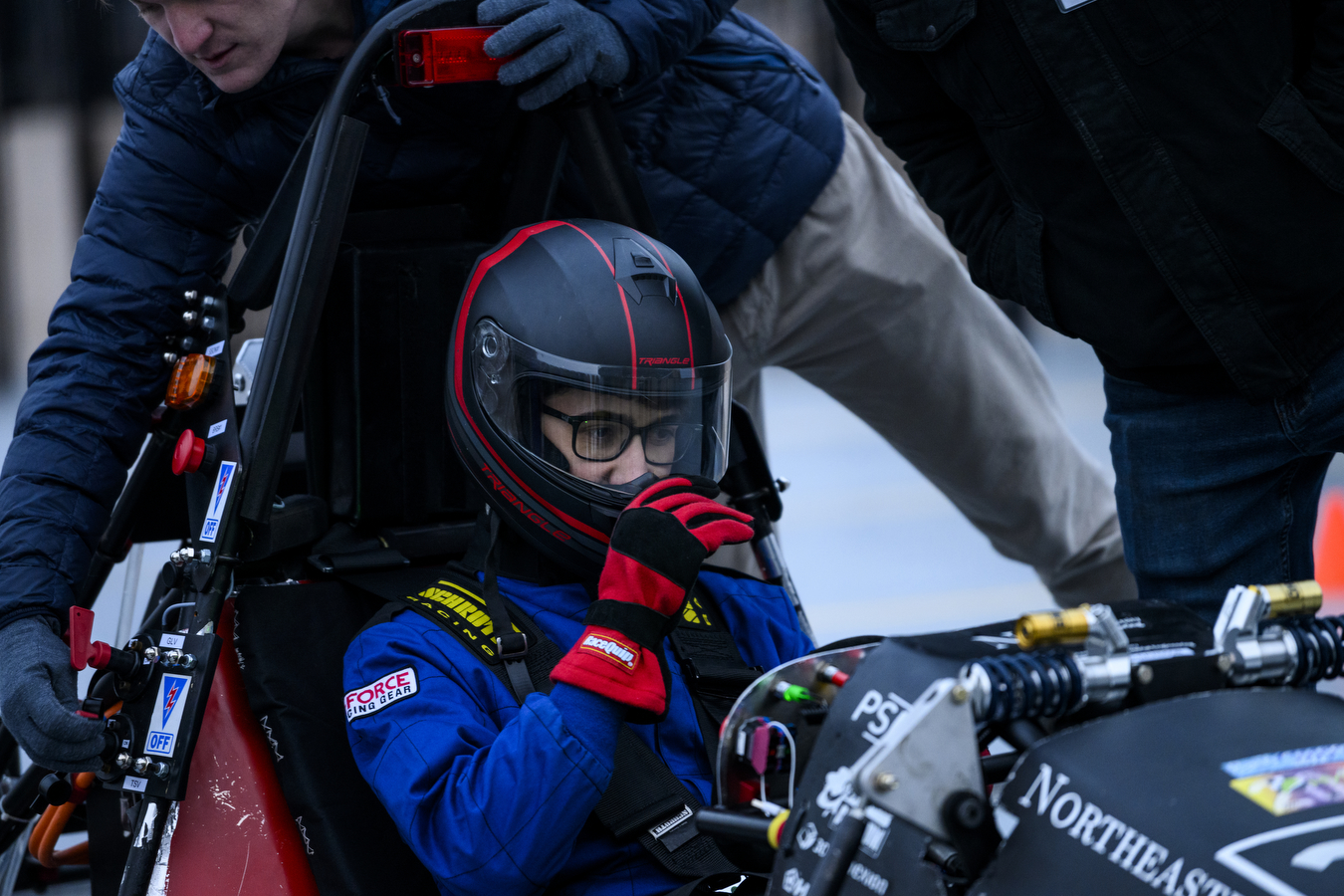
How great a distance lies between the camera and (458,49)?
2252 millimetres

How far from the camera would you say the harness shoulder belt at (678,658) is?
6.33ft

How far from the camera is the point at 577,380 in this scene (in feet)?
6.88

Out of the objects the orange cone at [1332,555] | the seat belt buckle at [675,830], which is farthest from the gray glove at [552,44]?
the orange cone at [1332,555]

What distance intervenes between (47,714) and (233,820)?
30 centimetres

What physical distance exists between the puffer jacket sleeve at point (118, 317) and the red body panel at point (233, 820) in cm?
35

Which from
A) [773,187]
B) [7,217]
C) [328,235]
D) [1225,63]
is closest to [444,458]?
[328,235]

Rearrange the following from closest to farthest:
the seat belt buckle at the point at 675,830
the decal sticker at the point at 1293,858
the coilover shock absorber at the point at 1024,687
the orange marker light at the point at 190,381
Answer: the decal sticker at the point at 1293,858 → the coilover shock absorber at the point at 1024,687 → the seat belt buckle at the point at 675,830 → the orange marker light at the point at 190,381

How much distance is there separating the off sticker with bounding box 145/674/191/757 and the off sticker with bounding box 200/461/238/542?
0.21m

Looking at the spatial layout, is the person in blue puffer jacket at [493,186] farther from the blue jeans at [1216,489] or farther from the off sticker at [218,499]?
the blue jeans at [1216,489]

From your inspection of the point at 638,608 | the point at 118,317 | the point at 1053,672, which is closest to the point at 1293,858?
the point at 1053,672

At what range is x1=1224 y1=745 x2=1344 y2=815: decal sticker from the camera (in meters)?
1.21

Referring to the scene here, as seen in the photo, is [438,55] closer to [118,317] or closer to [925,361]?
[118,317]

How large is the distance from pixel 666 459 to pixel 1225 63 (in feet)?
3.10

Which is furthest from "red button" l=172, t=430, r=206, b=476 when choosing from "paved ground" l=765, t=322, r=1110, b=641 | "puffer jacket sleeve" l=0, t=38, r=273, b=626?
"paved ground" l=765, t=322, r=1110, b=641
